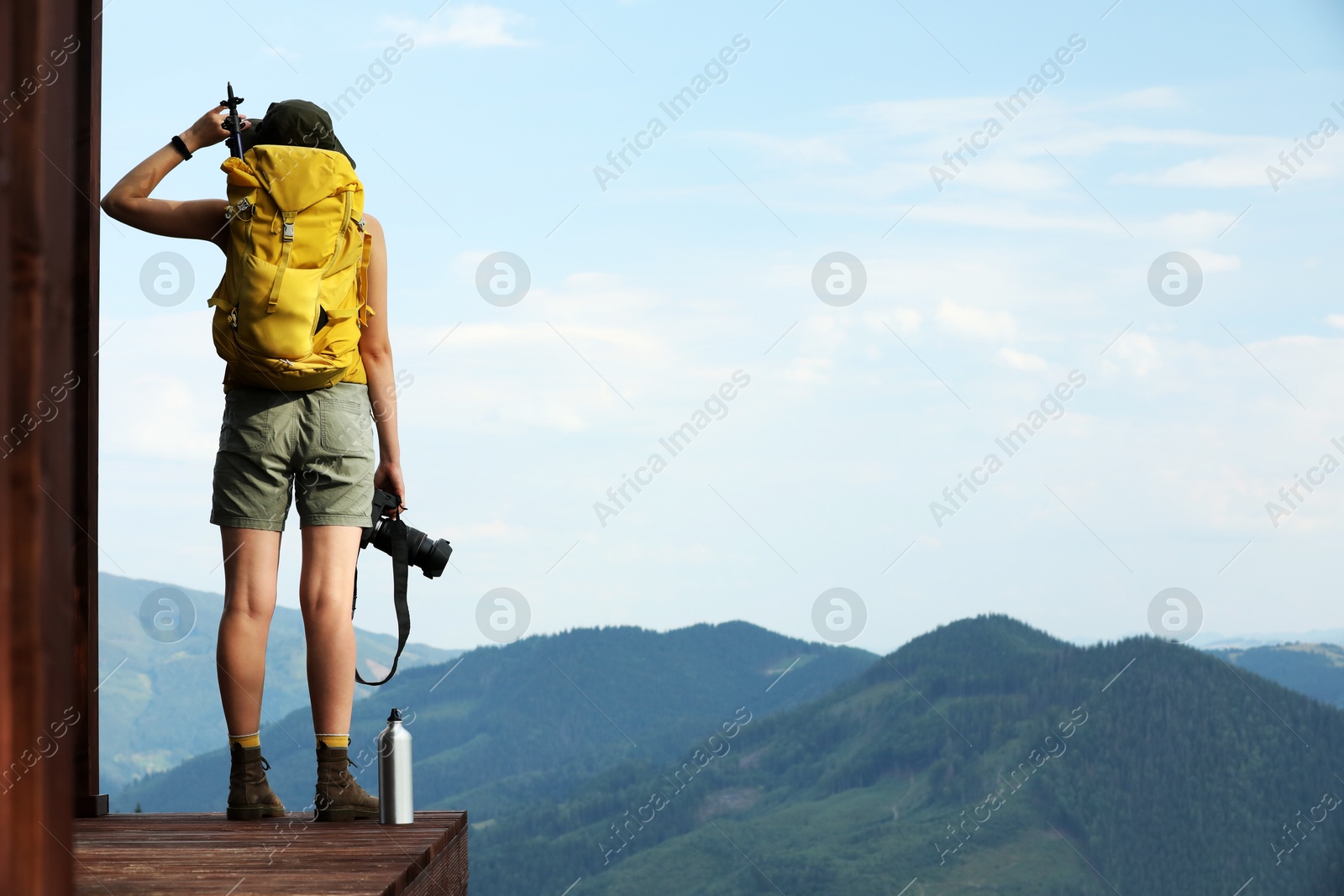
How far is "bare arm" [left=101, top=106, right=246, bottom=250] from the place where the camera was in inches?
114

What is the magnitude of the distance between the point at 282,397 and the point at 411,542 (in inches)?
23.2

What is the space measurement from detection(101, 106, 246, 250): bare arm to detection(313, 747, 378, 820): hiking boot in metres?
1.22

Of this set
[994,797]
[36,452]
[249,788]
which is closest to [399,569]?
[249,788]

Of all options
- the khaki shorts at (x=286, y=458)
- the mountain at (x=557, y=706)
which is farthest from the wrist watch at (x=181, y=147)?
the mountain at (x=557, y=706)

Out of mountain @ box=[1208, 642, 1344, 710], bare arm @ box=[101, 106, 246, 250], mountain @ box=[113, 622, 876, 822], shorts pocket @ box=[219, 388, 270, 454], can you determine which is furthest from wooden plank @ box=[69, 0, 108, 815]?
mountain @ box=[1208, 642, 1344, 710]

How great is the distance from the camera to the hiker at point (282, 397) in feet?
9.41

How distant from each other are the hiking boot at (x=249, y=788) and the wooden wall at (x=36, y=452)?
2.00m

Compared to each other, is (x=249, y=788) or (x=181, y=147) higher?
(x=181, y=147)

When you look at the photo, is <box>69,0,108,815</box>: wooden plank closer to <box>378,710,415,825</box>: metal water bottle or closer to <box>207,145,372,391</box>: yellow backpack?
<box>207,145,372,391</box>: yellow backpack

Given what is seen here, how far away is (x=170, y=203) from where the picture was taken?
2936mm

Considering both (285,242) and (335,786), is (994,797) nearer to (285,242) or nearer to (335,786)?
(335,786)

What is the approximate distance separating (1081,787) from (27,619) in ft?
237

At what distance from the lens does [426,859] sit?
2568 mm

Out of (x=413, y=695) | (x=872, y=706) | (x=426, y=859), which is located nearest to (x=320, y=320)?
(x=426, y=859)
